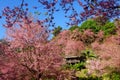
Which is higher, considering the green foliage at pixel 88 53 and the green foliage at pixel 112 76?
the green foliage at pixel 88 53

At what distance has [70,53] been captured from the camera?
29.0 meters

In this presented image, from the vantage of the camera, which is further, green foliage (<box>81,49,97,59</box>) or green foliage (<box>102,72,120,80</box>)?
green foliage (<box>81,49,97,59</box>)

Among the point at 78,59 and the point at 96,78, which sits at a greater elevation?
the point at 78,59

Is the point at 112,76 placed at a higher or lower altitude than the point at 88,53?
lower

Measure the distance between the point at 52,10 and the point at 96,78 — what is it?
50.3 feet

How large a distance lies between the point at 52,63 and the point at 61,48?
1519 millimetres

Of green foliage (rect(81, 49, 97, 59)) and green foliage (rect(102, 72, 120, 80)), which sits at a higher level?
green foliage (rect(81, 49, 97, 59))

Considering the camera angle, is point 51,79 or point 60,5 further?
point 51,79

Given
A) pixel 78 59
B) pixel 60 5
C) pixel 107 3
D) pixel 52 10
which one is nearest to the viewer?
pixel 52 10

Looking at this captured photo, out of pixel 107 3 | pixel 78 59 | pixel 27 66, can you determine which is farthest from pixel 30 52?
pixel 78 59

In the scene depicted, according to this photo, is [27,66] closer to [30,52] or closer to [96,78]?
[30,52]

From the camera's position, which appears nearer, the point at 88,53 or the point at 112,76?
the point at 112,76

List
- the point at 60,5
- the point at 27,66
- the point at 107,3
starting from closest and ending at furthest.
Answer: the point at 60,5
the point at 107,3
the point at 27,66

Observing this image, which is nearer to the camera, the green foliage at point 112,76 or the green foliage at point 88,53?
the green foliage at point 112,76
